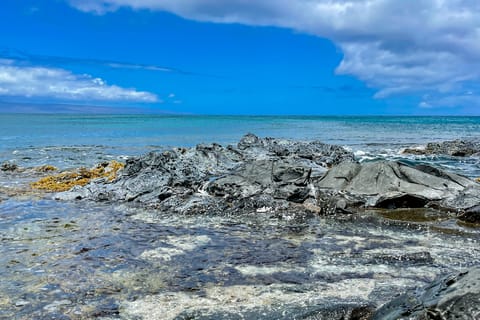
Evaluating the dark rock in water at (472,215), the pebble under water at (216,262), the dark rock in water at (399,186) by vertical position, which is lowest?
the pebble under water at (216,262)

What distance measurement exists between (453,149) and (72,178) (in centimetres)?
2664

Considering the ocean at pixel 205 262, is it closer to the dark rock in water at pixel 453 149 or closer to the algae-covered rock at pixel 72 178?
the algae-covered rock at pixel 72 178

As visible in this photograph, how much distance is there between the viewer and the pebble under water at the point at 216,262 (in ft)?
20.5

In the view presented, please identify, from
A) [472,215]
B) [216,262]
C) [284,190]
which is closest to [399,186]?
[472,215]

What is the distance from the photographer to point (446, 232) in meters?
10.0

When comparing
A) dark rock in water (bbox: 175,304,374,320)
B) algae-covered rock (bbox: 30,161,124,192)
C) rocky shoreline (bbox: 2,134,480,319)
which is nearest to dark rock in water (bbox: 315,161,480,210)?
rocky shoreline (bbox: 2,134,480,319)

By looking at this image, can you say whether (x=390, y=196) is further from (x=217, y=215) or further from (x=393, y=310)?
(x=393, y=310)

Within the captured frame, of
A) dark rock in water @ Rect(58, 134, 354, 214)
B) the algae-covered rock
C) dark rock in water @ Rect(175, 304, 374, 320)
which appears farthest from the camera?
the algae-covered rock

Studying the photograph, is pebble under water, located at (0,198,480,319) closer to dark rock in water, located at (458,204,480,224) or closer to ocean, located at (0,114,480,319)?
ocean, located at (0,114,480,319)

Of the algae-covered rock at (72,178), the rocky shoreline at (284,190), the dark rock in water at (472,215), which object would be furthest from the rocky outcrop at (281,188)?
the algae-covered rock at (72,178)

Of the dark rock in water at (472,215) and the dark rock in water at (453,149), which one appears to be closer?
the dark rock in water at (472,215)

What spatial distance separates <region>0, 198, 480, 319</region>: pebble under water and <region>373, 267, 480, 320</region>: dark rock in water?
121 centimetres

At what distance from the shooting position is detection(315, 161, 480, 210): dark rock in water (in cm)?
1253

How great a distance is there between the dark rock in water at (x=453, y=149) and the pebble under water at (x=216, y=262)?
72.7 ft
